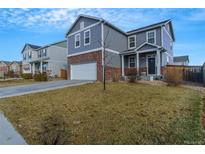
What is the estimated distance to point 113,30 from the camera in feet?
56.2

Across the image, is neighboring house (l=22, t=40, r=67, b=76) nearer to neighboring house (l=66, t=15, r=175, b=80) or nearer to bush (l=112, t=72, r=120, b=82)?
neighboring house (l=66, t=15, r=175, b=80)

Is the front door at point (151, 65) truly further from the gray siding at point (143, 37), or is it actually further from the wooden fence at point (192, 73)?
the wooden fence at point (192, 73)

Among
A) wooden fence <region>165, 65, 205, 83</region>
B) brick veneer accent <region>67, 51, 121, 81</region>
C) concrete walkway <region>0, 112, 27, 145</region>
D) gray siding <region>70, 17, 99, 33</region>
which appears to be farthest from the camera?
gray siding <region>70, 17, 99, 33</region>

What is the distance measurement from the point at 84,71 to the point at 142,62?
6138 millimetres

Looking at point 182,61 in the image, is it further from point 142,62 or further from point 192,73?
point 192,73

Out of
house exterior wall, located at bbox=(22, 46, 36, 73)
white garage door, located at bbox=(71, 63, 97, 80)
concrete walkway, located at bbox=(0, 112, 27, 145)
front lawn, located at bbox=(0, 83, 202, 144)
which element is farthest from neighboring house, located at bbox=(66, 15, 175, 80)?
house exterior wall, located at bbox=(22, 46, 36, 73)

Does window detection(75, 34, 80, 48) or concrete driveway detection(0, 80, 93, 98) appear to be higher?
window detection(75, 34, 80, 48)

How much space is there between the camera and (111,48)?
16734 millimetres

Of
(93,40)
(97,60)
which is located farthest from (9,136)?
(93,40)

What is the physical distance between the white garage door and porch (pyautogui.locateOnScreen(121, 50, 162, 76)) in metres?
3.30

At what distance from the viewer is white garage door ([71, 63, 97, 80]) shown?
654 inches

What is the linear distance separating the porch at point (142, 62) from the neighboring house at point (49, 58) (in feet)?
44.8
